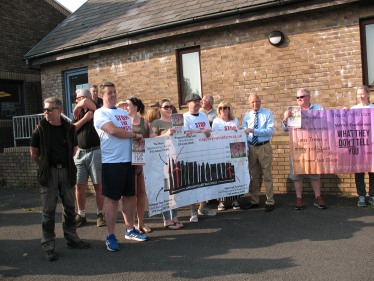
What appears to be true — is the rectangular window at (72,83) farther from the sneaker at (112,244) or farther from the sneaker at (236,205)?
the sneaker at (112,244)

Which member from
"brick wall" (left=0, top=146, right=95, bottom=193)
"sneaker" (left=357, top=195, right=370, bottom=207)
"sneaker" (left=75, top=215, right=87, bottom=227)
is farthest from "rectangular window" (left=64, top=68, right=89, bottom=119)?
"sneaker" (left=357, top=195, right=370, bottom=207)

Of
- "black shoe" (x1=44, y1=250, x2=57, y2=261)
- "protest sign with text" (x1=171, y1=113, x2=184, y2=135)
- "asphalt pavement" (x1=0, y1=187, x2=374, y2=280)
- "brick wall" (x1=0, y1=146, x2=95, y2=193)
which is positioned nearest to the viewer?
"asphalt pavement" (x1=0, y1=187, x2=374, y2=280)

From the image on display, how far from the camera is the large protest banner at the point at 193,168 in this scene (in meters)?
5.03

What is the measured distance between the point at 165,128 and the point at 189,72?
4307 mm

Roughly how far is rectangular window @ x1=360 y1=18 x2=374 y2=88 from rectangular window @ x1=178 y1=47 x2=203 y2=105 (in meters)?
3.89

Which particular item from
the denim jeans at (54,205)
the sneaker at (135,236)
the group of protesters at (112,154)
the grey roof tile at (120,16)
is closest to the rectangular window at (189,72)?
the grey roof tile at (120,16)

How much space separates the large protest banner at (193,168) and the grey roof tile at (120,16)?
3736mm

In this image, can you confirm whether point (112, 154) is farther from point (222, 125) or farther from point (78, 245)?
point (222, 125)

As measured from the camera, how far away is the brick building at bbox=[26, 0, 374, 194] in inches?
277

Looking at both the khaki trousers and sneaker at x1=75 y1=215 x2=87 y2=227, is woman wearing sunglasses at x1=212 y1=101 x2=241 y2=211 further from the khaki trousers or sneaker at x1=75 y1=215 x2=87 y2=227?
sneaker at x1=75 y1=215 x2=87 y2=227

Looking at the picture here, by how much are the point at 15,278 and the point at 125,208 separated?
154 cm

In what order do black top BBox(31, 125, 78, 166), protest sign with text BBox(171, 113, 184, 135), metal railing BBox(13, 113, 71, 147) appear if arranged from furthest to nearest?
metal railing BBox(13, 113, 71, 147)
protest sign with text BBox(171, 113, 184, 135)
black top BBox(31, 125, 78, 166)

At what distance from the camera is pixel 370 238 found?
170 inches

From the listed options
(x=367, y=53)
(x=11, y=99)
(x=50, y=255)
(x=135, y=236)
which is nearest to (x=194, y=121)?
→ (x=135, y=236)
